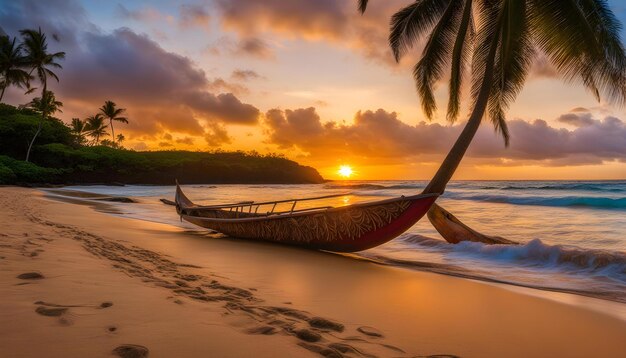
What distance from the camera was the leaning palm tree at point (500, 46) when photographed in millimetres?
6930

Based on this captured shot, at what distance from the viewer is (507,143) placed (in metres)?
10.9

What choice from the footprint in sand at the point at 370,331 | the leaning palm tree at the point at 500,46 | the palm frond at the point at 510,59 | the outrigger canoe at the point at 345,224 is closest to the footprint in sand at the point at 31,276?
the footprint in sand at the point at 370,331

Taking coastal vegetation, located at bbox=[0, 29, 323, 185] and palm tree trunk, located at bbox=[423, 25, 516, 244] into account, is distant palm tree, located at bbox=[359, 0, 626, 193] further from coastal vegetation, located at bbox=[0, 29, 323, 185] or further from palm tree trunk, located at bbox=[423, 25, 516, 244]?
coastal vegetation, located at bbox=[0, 29, 323, 185]

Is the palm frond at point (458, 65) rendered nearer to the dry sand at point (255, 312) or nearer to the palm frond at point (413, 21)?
the palm frond at point (413, 21)

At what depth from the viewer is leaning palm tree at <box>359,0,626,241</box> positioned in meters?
6.93

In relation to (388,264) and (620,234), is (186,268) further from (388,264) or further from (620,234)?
(620,234)

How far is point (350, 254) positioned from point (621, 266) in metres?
4.20

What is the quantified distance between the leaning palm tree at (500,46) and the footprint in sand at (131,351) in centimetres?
556

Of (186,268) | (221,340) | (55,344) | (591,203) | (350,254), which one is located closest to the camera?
(55,344)

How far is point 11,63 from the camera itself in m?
36.9

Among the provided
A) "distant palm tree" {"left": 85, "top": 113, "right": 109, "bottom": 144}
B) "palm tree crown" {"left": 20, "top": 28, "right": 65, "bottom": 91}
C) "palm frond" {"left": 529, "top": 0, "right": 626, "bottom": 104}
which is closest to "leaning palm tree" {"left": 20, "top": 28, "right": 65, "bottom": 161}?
"palm tree crown" {"left": 20, "top": 28, "right": 65, "bottom": 91}

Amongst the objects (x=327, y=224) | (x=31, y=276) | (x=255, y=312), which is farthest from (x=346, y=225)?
(x=31, y=276)

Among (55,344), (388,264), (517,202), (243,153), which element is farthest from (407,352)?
(243,153)

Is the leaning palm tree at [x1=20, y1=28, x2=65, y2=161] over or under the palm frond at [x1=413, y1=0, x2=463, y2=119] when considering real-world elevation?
over
